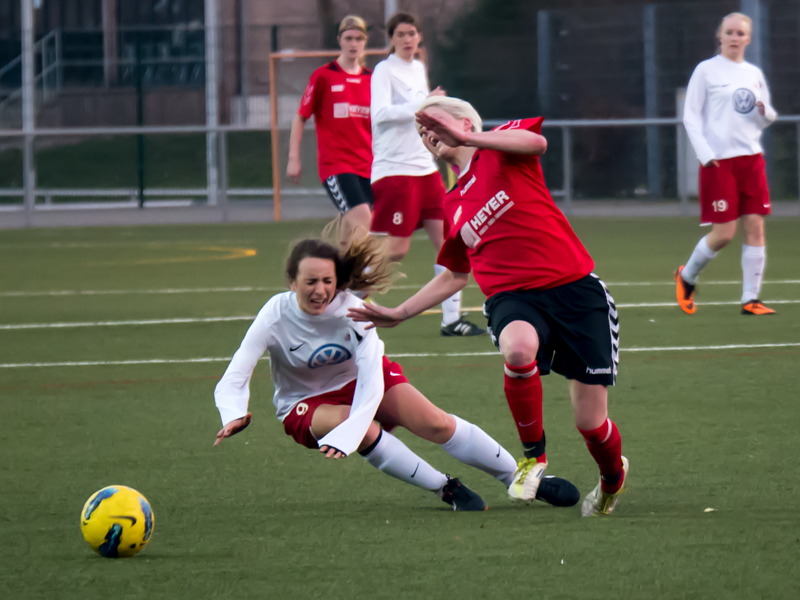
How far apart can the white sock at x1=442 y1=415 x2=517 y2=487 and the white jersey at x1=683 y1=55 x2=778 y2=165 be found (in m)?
4.60

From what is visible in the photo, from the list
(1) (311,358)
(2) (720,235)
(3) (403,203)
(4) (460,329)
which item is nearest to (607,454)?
(1) (311,358)

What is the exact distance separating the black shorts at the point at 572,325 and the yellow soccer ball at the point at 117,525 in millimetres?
1279

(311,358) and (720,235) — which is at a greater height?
(720,235)

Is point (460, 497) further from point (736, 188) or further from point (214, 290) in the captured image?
point (214, 290)

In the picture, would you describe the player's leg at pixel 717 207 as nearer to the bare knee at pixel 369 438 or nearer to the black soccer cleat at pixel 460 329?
the black soccer cleat at pixel 460 329

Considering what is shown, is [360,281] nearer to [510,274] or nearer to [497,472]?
[510,274]

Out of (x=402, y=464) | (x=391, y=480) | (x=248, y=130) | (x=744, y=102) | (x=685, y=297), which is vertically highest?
(x=248, y=130)

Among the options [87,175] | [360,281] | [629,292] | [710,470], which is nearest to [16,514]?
[360,281]

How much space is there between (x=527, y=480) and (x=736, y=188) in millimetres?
4843

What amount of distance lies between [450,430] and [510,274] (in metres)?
0.56

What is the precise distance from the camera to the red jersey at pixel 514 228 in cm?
407

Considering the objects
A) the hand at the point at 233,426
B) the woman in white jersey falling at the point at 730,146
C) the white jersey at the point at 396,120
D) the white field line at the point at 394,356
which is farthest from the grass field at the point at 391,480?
the white jersey at the point at 396,120

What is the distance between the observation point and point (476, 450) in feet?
13.5

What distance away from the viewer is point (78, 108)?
2350cm
